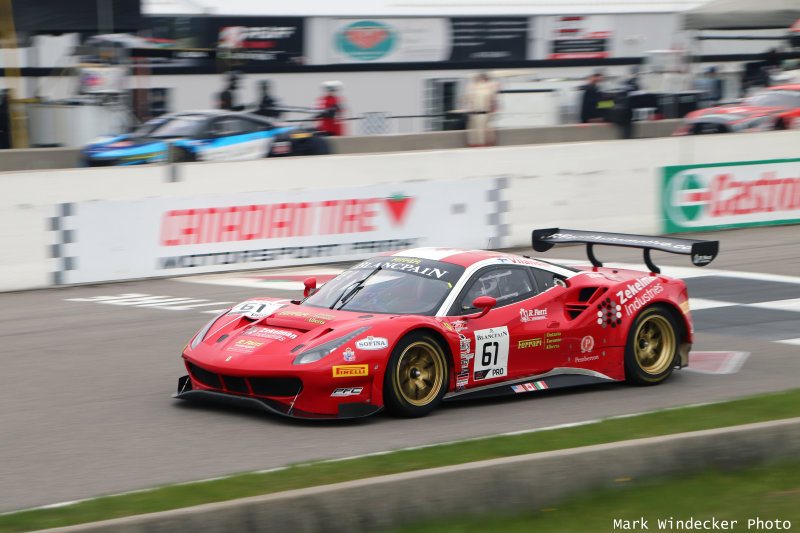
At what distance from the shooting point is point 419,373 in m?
7.70

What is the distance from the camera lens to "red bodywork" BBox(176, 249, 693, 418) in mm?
7336

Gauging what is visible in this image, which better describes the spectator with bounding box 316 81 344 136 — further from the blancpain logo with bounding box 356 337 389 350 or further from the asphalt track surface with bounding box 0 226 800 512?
the blancpain logo with bounding box 356 337 389 350

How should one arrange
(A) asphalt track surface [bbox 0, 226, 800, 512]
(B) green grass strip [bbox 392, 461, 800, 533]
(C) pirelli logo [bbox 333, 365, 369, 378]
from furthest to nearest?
(C) pirelli logo [bbox 333, 365, 369, 378], (A) asphalt track surface [bbox 0, 226, 800, 512], (B) green grass strip [bbox 392, 461, 800, 533]

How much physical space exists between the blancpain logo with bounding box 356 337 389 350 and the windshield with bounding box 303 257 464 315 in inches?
20.2

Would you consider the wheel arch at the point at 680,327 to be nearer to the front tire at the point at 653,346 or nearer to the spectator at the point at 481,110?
the front tire at the point at 653,346

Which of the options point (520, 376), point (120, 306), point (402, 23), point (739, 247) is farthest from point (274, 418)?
point (402, 23)

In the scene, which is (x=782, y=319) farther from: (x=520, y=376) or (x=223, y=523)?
(x=223, y=523)

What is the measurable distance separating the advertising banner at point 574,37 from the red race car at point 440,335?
2746 cm

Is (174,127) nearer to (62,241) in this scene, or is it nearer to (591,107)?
(62,241)

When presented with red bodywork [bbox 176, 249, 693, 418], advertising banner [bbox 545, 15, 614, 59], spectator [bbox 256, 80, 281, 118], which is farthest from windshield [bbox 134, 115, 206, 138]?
advertising banner [bbox 545, 15, 614, 59]

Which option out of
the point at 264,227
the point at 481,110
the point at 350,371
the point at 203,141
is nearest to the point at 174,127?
the point at 203,141

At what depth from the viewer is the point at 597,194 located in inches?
720

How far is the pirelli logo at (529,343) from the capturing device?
820cm

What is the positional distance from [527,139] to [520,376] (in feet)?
64.1
